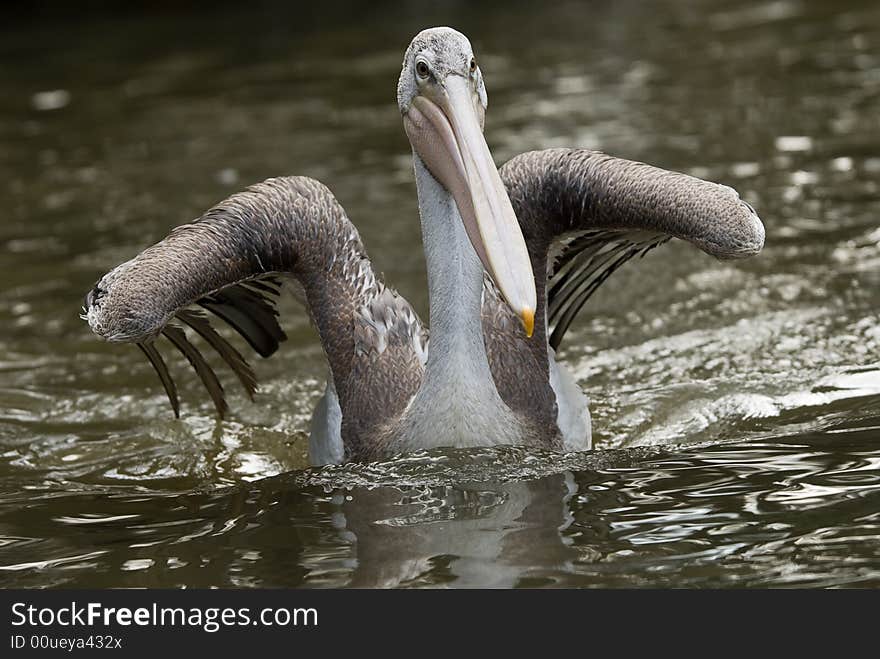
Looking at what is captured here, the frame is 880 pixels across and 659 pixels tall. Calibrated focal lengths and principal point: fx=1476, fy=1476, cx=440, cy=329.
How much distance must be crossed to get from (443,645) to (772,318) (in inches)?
159

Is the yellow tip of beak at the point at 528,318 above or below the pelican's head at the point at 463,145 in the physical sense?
below

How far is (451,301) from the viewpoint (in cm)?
553

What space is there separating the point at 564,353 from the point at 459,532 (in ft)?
9.53

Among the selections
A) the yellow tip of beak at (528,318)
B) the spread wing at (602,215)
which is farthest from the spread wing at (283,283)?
the yellow tip of beak at (528,318)

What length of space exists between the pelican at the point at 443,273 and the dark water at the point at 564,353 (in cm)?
28

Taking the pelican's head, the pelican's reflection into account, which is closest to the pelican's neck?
the pelican's head

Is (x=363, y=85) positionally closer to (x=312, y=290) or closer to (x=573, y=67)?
(x=573, y=67)

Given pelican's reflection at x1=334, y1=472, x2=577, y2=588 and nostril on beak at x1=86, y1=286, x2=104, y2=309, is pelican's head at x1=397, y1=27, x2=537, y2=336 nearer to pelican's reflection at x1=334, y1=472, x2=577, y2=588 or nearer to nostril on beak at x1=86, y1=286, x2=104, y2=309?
pelican's reflection at x1=334, y1=472, x2=577, y2=588

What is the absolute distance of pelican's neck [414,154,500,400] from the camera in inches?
216

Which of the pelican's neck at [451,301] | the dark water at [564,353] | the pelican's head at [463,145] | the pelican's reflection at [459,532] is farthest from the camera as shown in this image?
the pelican's neck at [451,301]

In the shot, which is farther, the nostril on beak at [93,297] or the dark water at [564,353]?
the nostril on beak at [93,297]

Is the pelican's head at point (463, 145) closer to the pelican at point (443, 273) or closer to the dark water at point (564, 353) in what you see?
the pelican at point (443, 273)

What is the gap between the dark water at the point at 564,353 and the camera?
471 centimetres

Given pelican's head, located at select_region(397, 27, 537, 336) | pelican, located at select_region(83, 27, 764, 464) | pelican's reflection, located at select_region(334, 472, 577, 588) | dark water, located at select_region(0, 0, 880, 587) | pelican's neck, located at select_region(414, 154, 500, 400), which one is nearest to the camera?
pelican's reflection, located at select_region(334, 472, 577, 588)
